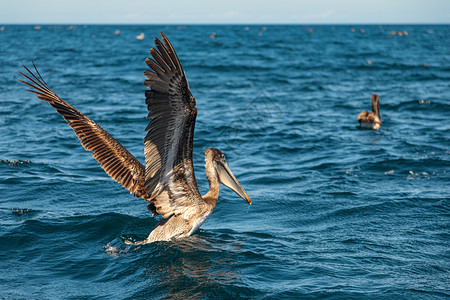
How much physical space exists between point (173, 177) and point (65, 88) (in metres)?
15.8

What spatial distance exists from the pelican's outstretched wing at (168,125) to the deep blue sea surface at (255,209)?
3.35 feet

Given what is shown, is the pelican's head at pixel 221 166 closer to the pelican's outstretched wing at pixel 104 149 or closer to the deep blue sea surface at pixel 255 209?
the deep blue sea surface at pixel 255 209

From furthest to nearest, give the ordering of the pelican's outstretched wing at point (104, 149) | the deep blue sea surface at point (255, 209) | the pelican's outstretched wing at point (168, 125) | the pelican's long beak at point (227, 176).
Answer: the pelican's outstretched wing at point (104, 149)
the pelican's long beak at point (227, 176)
the deep blue sea surface at point (255, 209)
the pelican's outstretched wing at point (168, 125)

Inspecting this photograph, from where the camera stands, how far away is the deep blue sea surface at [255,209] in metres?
5.71

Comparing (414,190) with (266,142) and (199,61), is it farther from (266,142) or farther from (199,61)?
(199,61)

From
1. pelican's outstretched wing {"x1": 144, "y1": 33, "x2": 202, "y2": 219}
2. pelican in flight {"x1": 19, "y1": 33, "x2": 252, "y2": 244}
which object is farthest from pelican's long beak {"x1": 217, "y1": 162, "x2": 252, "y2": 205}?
pelican's outstretched wing {"x1": 144, "y1": 33, "x2": 202, "y2": 219}

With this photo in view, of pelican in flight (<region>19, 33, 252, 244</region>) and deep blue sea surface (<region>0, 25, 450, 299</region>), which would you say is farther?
deep blue sea surface (<region>0, 25, 450, 299</region>)

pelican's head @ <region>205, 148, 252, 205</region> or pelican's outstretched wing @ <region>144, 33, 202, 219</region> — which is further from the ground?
pelican's outstretched wing @ <region>144, 33, 202, 219</region>

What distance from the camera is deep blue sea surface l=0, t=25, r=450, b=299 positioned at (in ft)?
18.7

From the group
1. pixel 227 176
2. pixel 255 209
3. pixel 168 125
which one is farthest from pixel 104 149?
pixel 255 209

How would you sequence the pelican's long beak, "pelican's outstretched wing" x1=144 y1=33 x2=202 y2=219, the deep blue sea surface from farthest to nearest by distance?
the pelican's long beak
the deep blue sea surface
"pelican's outstretched wing" x1=144 y1=33 x2=202 y2=219

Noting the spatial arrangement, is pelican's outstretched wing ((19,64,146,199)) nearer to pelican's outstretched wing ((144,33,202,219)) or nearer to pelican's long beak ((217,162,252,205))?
pelican's outstretched wing ((144,33,202,219))

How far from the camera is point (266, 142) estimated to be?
13.5 m

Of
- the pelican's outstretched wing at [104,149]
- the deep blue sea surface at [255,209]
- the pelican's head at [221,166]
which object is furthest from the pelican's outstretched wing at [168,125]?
the deep blue sea surface at [255,209]
